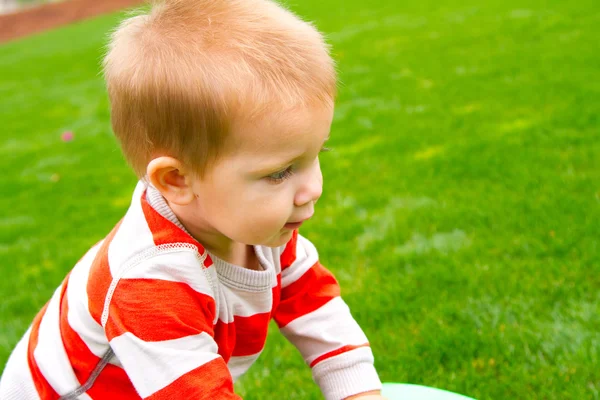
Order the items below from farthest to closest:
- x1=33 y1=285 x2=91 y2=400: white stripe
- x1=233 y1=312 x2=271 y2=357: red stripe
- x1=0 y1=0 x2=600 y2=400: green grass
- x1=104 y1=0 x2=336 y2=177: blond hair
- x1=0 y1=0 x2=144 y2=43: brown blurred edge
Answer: x1=0 y1=0 x2=144 y2=43: brown blurred edge → x1=0 y1=0 x2=600 y2=400: green grass → x1=233 y1=312 x2=271 y2=357: red stripe → x1=33 y1=285 x2=91 y2=400: white stripe → x1=104 y1=0 x2=336 y2=177: blond hair

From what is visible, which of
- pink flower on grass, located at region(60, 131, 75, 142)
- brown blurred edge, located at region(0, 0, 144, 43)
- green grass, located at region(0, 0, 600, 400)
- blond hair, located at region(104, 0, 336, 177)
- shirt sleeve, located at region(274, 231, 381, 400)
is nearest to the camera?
blond hair, located at region(104, 0, 336, 177)

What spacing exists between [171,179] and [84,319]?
38 cm

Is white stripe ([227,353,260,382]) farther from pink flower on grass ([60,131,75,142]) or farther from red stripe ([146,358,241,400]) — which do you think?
pink flower on grass ([60,131,75,142])

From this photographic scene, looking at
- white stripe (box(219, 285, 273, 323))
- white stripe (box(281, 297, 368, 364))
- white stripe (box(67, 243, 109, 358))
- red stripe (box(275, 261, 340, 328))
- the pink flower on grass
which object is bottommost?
the pink flower on grass

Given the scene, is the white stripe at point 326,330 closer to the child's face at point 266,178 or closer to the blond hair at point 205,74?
the child's face at point 266,178

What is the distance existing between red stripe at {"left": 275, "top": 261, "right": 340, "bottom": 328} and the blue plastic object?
0.93ft

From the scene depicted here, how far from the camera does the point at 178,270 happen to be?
141cm

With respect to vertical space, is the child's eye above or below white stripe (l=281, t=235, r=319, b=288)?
above

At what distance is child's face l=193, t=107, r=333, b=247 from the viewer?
52.7 inches

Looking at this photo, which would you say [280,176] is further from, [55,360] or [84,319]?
[55,360]

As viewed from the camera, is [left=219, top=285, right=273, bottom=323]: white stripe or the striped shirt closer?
the striped shirt

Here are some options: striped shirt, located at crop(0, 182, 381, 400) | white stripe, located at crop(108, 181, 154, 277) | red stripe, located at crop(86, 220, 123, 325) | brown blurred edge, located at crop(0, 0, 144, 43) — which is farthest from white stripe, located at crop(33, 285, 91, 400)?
brown blurred edge, located at crop(0, 0, 144, 43)

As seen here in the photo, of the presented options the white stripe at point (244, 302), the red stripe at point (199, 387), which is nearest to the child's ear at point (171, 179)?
the white stripe at point (244, 302)

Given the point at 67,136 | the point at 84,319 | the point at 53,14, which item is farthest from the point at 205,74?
the point at 53,14
